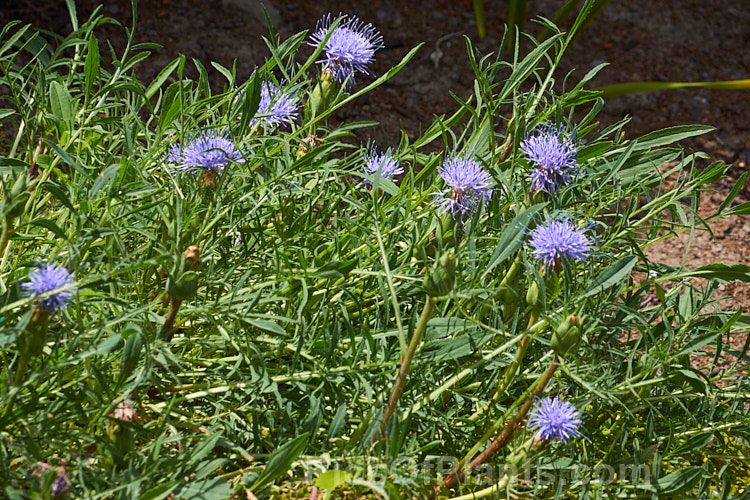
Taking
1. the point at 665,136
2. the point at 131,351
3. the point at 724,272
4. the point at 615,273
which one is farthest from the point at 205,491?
the point at 665,136

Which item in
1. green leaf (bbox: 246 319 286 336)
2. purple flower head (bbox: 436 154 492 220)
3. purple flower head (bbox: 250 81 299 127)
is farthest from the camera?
purple flower head (bbox: 250 81 299 127)

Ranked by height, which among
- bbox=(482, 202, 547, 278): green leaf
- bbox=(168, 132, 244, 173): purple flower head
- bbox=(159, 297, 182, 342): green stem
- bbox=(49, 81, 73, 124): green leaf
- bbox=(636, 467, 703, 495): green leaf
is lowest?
bbox=(636, 467, 703, 495): green leaf

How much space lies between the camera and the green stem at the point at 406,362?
0.66 metres

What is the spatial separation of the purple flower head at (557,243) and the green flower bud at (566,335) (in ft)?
0.23

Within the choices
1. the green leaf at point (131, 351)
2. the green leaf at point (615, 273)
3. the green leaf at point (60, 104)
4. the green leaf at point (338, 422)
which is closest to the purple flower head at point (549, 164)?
the green leaf at point (615, 273)

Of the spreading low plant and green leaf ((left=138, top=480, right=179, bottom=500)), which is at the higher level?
the spreading low plant

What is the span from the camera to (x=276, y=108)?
936 millimetres

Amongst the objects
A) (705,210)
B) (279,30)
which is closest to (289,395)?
(705,210)

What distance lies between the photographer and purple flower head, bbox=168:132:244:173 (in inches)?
29.9

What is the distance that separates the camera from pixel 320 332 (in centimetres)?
87

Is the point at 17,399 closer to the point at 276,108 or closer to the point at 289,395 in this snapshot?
the point at 289,395

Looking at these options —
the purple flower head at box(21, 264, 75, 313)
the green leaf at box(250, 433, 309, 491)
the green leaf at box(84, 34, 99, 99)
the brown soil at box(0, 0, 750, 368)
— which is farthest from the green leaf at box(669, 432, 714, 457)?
the brown soil at box(0, 0, 750, 368)

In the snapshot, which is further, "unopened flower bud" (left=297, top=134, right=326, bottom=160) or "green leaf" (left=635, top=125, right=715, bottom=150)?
"green leaf" (left=635, top=125, right=715, bottom=150)

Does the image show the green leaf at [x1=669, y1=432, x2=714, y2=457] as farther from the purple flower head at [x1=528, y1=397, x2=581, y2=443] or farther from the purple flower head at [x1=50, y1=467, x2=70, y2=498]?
the purple flower head at [x1=50, y1=467, x2=70, y2=498]
